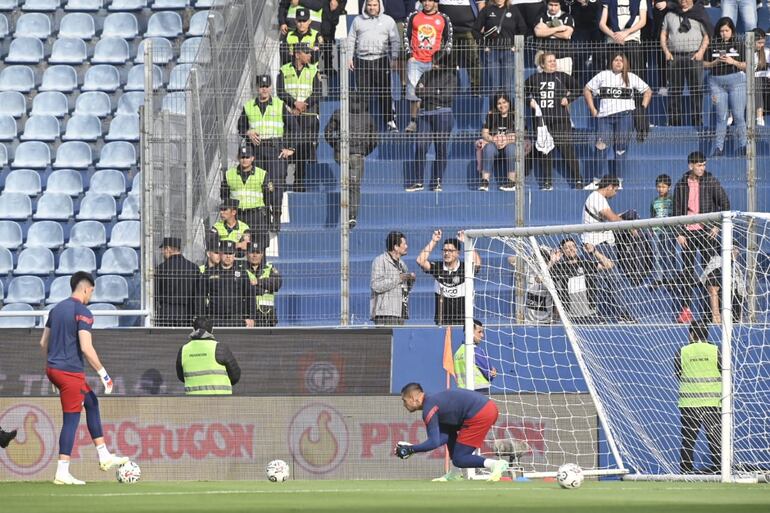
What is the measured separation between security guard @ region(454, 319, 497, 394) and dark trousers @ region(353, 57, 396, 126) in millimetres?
2766

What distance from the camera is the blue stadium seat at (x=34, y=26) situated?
80.7 feet

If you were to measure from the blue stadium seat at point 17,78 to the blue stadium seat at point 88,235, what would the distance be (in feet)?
10.7

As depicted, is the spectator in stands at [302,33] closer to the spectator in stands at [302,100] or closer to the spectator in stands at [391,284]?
the spectator in stands at [302,100]

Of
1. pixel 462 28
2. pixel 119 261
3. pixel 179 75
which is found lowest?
pixel 119 261

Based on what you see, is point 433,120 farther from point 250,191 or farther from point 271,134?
point 250,191

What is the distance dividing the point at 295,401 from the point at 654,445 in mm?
3820

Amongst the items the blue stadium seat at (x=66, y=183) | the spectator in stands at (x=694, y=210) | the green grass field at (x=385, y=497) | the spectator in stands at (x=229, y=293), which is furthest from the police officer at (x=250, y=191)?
the blue stadium seat at (x=66, y=183)

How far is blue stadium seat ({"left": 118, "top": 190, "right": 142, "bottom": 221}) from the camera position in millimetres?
21547

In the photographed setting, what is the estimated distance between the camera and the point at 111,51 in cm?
2391

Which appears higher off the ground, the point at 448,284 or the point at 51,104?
the point at 51,104

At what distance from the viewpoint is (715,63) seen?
18.4 meters

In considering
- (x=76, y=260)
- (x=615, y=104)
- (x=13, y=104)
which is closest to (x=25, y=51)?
(x=13, y=104)

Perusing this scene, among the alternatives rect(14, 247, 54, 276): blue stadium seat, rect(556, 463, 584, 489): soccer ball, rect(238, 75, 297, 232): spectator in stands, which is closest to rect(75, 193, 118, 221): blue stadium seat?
rect(14, 247, 54, 276): blue stadium seat

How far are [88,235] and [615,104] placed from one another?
7.28 m
